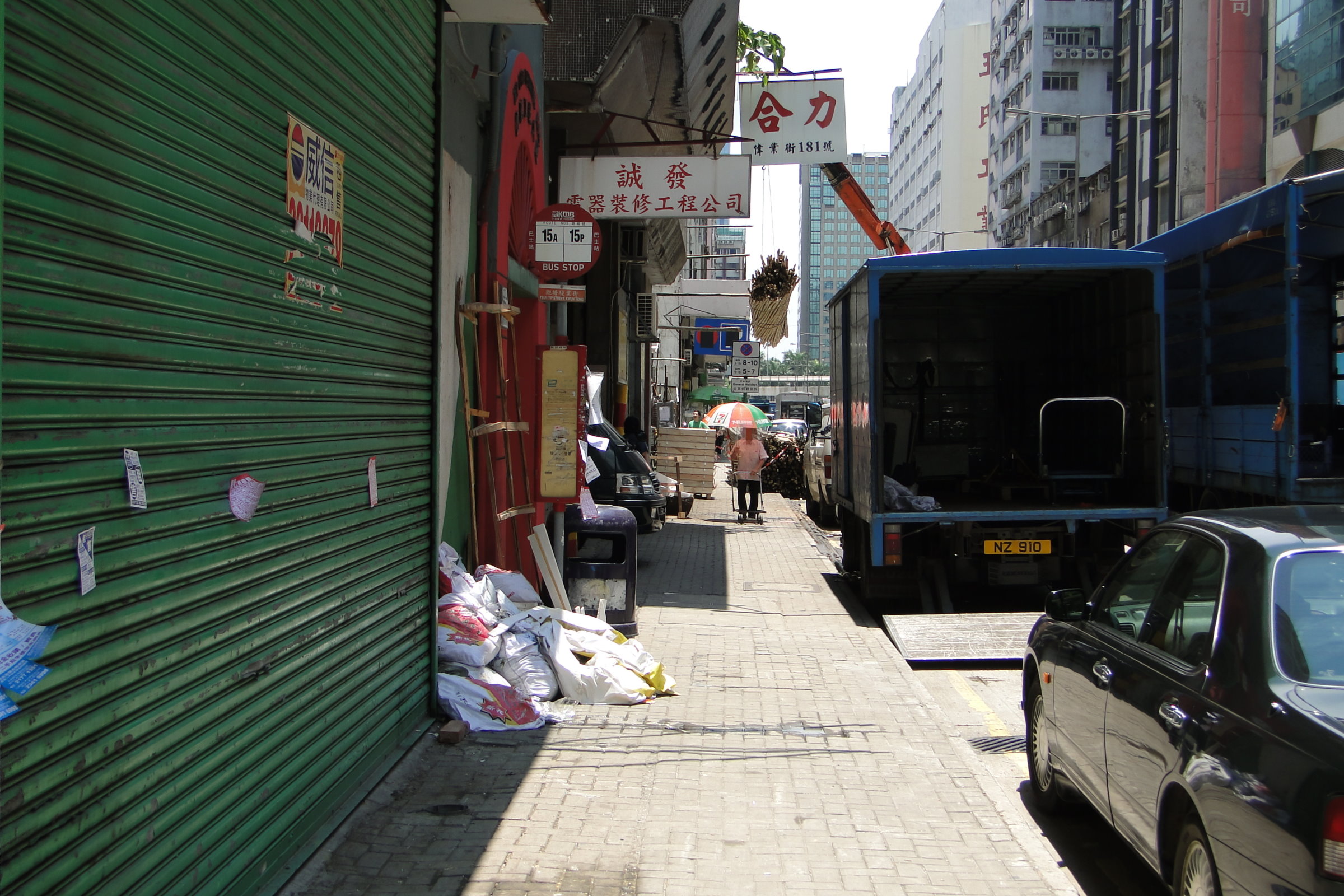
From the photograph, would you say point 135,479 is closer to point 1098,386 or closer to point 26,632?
point 26,632

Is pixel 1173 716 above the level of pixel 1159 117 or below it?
below

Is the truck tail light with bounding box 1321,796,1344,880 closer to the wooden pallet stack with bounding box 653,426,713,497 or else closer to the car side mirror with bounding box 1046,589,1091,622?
the car side mirror with bounding box 1046,589,1091,622

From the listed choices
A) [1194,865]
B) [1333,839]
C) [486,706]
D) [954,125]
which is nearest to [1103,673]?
[1194,865]

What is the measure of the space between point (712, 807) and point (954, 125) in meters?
98.1

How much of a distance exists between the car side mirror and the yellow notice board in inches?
176

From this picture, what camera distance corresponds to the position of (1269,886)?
278cm

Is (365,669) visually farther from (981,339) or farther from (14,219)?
(981,339)

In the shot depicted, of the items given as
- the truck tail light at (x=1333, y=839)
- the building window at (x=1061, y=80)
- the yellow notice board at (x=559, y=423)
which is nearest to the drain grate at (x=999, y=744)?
the yellow notice board at (x=559, y=423)

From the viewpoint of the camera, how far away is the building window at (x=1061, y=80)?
217ft

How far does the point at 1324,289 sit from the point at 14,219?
395 inches

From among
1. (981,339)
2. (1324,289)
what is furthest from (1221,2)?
(1324,289)

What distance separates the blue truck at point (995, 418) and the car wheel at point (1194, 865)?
612 cm

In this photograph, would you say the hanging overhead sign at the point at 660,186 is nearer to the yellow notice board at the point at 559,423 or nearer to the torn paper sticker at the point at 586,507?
the yellow notice board at the point at 559,423

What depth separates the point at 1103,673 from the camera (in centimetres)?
421
